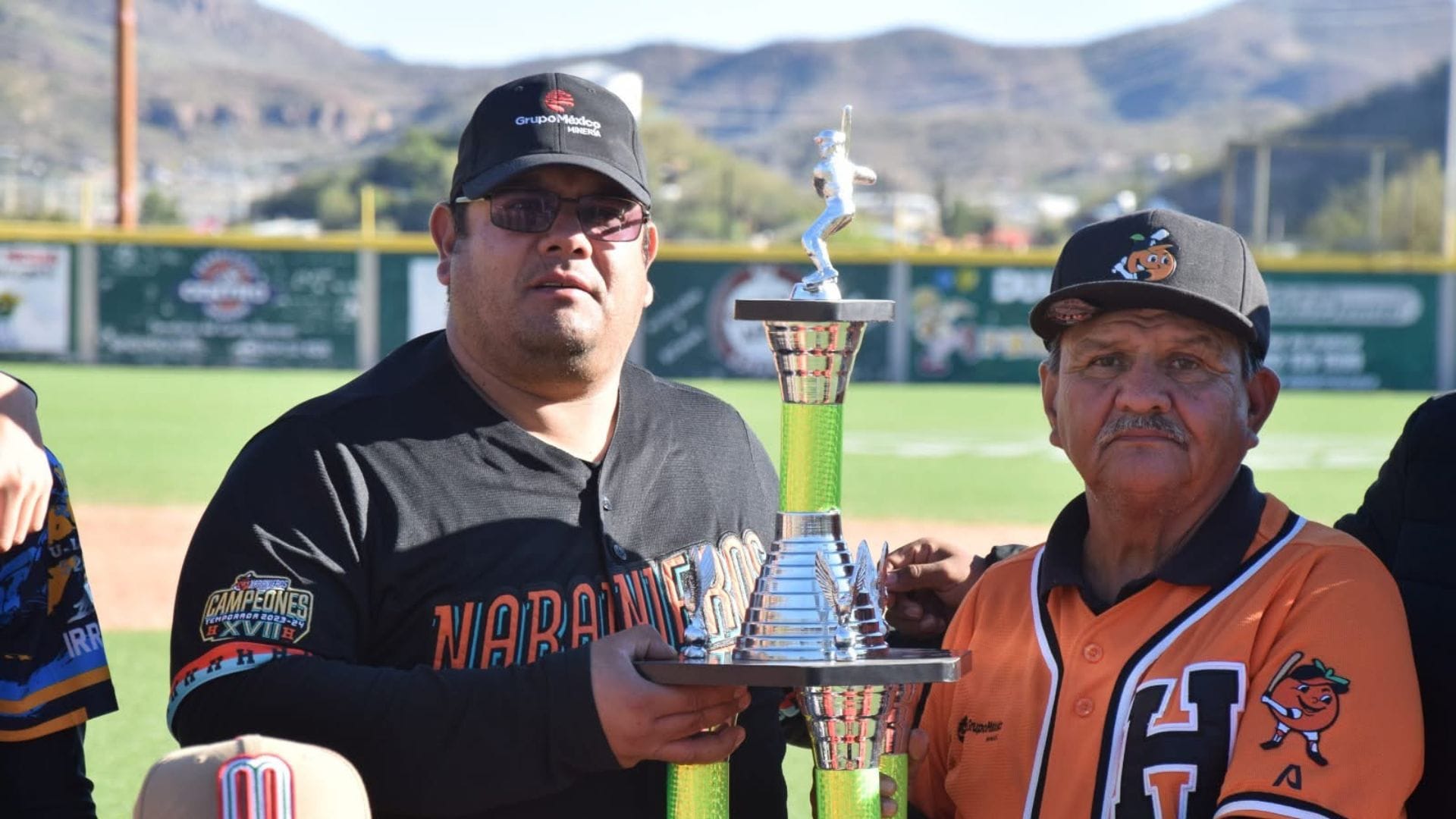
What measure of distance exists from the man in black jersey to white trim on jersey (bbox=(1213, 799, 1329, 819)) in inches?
24.3

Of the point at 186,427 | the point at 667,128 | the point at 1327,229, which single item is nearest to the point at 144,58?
the point at 667,128

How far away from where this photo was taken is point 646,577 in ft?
8.73

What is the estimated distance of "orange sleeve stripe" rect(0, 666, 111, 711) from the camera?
8.27ft

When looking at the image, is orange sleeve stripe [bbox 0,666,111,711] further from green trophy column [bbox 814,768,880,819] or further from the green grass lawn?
the green grass lawn

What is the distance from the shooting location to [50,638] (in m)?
2.59

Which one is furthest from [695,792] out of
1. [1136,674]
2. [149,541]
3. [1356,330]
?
[1356,330]

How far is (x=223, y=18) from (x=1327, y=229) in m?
62.4

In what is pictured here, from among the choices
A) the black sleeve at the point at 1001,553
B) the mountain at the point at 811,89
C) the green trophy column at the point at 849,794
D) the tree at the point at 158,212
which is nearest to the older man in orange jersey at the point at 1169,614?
the green trophy column at the point at 849,794

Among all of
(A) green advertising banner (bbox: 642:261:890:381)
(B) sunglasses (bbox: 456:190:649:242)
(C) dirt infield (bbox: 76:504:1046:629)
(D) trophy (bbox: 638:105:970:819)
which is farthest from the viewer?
(A) green advertising banner (bbox: 642:261:890:381)

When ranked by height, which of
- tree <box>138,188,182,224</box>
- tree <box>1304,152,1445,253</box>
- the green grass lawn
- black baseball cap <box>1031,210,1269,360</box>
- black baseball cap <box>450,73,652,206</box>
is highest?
tree <box>1304,152,1445,253</box>

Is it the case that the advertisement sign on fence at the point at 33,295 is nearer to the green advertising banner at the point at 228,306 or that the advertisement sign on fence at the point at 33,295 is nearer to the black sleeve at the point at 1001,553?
the green advertising banner at the point at 228,306

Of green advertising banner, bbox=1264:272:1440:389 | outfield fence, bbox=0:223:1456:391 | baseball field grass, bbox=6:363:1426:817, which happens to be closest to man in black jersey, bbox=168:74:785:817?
baseball field grass, bbox=6:363:1426:817

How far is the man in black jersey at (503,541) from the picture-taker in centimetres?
232

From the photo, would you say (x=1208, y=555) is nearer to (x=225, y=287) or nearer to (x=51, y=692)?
(x=51, y=692)
